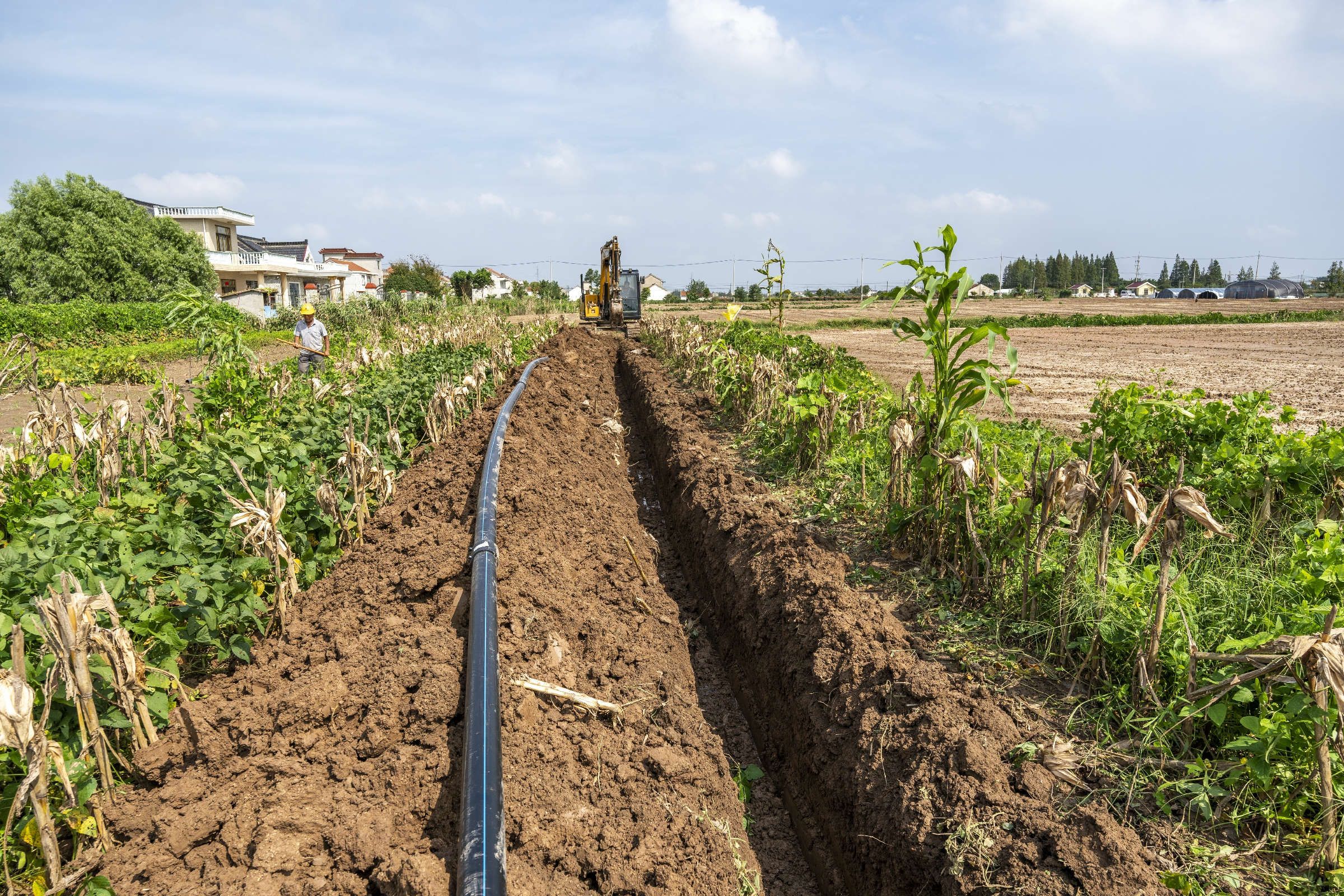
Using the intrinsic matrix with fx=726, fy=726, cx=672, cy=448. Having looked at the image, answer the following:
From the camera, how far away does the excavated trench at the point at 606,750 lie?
2.40m

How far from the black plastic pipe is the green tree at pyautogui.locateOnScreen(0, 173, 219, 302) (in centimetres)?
3671

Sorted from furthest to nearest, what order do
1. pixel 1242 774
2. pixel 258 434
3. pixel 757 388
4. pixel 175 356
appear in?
pixel 175 356 < pixel 757 388 < pixel 258 434 < pixel 1242 774

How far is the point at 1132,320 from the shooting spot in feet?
112

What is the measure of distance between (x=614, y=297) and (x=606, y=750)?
20.4 metres

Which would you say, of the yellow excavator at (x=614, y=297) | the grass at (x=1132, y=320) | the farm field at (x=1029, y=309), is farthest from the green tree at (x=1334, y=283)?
the yellow excavator at (x=614, y=297)

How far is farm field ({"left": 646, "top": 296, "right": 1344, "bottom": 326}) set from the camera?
128 feet

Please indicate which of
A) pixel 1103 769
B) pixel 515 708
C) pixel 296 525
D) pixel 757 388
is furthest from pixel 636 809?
pixel 757 388

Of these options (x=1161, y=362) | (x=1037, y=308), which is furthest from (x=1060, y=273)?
(x=1161, y=362)

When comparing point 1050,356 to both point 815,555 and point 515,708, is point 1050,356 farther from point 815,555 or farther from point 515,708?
point 515,708

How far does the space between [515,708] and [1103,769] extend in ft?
7.60

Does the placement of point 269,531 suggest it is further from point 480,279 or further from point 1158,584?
point 480,279

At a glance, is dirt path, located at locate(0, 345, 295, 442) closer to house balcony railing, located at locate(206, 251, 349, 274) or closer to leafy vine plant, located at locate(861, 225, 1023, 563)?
leafy vine plant, located at locate(861, 225, 1023, 563)

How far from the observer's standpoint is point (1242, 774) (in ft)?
7.79

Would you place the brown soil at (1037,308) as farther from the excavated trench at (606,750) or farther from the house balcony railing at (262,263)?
the excavated trench at (606,750)
